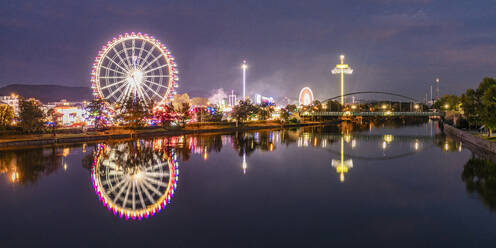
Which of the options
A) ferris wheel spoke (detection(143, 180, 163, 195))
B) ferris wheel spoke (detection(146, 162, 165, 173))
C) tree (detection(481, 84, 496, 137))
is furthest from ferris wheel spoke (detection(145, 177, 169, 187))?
tree (detection(481, 84, 496, 137))

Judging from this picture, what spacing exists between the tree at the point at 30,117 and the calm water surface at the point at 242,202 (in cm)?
1092

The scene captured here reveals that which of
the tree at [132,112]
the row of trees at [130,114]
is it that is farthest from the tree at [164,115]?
the tree at [132,112]

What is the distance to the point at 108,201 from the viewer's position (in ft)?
52.1

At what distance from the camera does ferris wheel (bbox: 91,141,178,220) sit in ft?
49.7

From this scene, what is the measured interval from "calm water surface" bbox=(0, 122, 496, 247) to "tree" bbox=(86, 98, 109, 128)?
696 inches

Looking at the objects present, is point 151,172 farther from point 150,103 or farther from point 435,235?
point 150,103

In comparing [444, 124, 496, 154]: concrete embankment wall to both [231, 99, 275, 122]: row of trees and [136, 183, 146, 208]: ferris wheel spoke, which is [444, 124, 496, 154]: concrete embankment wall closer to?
[136, 183, 146, 208]: ferris wheel spoke

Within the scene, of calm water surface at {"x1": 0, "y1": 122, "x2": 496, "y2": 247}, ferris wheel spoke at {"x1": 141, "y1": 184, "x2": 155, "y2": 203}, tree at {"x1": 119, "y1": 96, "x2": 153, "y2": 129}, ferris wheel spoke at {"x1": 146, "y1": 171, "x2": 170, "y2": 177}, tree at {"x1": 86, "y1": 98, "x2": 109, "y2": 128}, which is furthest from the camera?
tree at {"x1": 86, "y1": 98, "x2": 109, "y2": 128}

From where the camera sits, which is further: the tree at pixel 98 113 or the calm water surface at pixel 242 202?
the tree at pixel 98 113

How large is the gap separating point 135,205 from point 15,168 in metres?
13.1

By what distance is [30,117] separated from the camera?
38.0 meters

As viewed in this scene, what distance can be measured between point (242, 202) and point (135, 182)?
729cm

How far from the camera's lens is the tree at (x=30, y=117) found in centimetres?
3791

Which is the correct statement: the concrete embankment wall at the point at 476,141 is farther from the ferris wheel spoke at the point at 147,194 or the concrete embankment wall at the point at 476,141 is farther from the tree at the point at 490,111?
the ferris wheel spoke at the point at 147,194
